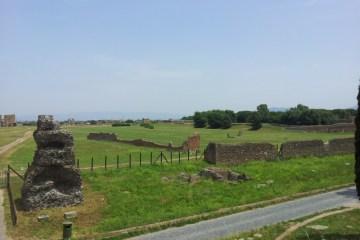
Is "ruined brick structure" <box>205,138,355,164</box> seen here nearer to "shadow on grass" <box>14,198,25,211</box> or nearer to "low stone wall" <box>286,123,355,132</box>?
"shadow on grass" <box>14,198,25,211</box>

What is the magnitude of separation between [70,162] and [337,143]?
26.6 metres

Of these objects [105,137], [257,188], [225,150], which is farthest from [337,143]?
[105,137]

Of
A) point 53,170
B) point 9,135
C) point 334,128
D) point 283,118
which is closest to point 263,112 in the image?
point 283,118

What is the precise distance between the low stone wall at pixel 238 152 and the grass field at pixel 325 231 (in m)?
14.7

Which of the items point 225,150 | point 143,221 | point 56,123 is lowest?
point 143,221

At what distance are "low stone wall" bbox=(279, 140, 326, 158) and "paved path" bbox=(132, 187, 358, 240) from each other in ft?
37.3

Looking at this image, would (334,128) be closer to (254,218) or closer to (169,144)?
(169,144)

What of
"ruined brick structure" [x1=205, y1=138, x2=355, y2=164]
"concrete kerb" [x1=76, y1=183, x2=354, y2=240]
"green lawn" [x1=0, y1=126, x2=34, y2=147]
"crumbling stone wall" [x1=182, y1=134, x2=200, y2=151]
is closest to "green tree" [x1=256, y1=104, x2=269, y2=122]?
"green lawn" [x1=0, y1=126, x2=34, y2=147]

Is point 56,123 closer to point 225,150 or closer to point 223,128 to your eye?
point 225,150

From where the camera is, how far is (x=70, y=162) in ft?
78.8

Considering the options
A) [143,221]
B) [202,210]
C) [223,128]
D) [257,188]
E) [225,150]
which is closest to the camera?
Result: [143,221]

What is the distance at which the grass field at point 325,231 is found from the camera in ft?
54.1

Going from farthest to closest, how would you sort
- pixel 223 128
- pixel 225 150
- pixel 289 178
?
1. pixel 223 128
2. pixel 225 150
3. pixel 289 178

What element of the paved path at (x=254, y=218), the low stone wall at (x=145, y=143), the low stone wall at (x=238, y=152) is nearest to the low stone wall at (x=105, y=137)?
the low stone wall at (x=145, y=143)
